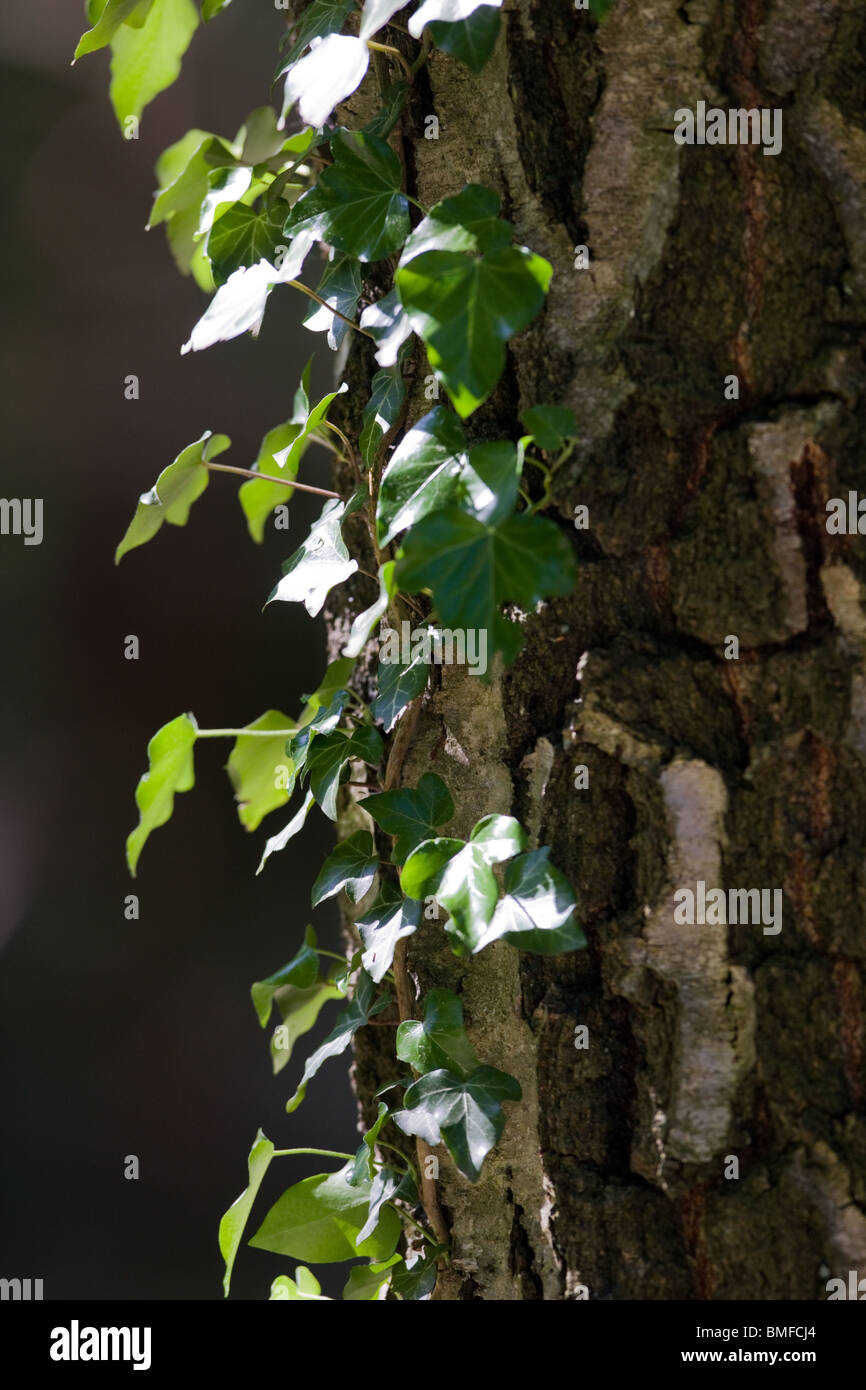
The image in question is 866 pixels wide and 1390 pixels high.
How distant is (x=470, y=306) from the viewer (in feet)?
1.71

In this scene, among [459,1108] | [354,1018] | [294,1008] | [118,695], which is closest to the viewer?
[459,1108]

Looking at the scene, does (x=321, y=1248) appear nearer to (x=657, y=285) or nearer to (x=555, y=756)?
(x=555, y=756)

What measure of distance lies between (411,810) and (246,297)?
33 centimetres

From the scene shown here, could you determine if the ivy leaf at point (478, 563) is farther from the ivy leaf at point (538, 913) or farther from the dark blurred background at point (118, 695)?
the dark blurred background at point (118, 695)

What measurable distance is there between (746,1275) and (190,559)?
1.52 metres

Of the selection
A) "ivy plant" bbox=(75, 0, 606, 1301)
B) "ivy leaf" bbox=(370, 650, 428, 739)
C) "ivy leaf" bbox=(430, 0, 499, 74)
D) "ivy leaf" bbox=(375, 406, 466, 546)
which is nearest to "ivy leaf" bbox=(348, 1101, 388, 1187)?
"ivy plant" bbox=(75, 0, 606, 1301)

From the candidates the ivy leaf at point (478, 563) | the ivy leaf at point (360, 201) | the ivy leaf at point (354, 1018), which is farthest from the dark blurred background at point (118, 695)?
the ivy leaf at point (478, 563)

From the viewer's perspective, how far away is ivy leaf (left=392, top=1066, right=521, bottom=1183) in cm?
61

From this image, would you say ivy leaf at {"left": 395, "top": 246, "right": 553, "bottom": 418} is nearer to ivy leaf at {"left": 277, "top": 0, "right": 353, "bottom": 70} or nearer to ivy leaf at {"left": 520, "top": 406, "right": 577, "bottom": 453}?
ivy leaf at {"left": 520, "top": 406, "right": 577, "bottom": 453}

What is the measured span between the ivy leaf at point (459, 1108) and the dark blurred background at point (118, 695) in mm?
1288

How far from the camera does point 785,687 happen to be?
59 centimetres

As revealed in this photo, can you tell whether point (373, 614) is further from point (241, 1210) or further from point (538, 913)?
point (241, 1210)

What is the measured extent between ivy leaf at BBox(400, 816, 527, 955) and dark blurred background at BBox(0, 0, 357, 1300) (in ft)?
4.29

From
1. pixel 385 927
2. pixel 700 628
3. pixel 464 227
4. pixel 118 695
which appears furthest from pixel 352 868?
pixel 118 695
